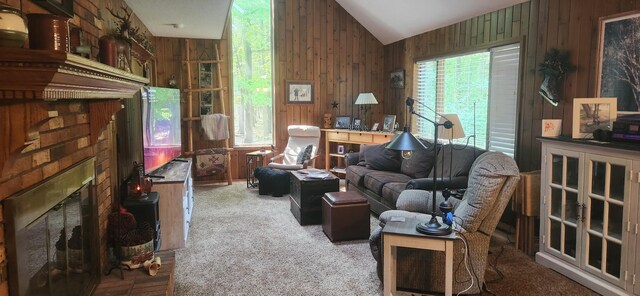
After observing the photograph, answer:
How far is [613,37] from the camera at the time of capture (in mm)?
3311

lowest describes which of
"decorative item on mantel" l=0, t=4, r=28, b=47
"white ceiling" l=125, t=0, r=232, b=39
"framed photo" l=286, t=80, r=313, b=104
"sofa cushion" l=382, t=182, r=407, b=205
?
"sofa cushion" l=382, t=182, r=407, b=205

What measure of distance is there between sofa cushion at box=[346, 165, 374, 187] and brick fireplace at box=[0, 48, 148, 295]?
326 centimetres

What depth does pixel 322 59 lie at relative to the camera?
731cm

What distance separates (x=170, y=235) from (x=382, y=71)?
4.93m

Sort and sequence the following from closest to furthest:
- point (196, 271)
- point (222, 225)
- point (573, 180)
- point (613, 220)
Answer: point (613, 220) → point (573, 180) → point (196, 271) → point (222, 225)

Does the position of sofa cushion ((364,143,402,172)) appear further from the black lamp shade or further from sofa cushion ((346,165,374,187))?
the black lamp shade

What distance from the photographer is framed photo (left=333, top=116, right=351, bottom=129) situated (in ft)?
23.4

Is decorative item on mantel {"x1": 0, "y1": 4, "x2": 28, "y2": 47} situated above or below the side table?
above

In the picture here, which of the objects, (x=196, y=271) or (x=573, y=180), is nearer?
(x=573, y=180)

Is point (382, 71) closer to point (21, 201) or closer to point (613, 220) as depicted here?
point (613, 220)

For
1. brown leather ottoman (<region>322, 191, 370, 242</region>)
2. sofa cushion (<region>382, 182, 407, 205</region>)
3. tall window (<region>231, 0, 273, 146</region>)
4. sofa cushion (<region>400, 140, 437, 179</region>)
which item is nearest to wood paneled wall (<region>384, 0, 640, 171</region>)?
sofa cushion (<region>400, 140, 437, 179</region>)

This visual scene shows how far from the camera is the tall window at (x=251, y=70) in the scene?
6969 millimetres

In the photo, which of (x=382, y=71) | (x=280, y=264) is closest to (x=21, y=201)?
(x=280, y=264)

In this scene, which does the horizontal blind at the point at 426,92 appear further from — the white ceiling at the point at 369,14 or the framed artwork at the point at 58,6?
the framed artwork at the point at 58,6
